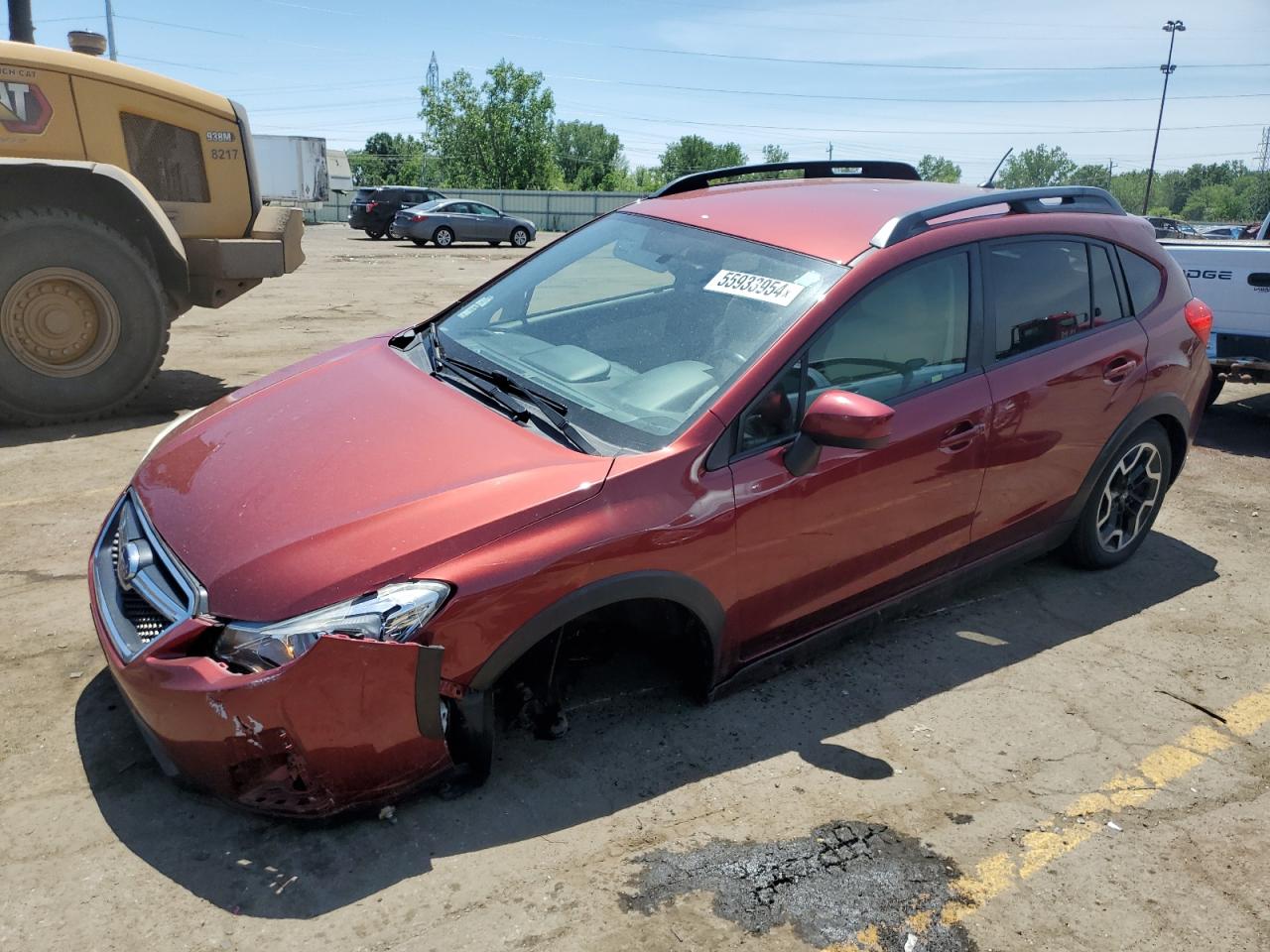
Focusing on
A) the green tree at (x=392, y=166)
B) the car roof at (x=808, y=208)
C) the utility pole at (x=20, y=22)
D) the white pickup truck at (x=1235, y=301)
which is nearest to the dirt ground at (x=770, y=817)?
the car roof at (x=808, y=208)

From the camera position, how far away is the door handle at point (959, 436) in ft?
11.6

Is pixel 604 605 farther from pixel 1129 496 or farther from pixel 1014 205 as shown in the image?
pixel 1129 496

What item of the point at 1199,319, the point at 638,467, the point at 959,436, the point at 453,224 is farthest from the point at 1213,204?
the point at 638,467

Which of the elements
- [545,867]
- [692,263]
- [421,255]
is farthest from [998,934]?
[421,255]

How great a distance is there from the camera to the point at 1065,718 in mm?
3492

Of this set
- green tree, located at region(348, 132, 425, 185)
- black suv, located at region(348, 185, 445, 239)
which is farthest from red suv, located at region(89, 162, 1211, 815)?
green tree, located at region(348, 132, 425, 185)

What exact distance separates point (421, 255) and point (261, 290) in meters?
9.96

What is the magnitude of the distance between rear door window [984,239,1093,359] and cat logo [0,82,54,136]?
6194 mm

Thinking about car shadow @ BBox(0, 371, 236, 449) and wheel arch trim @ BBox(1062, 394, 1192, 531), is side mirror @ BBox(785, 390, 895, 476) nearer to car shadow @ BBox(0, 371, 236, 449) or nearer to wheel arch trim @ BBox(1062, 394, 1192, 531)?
wheel arch trim @ BBox(1062, 394, 1192, 531)

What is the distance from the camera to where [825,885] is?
2.60m

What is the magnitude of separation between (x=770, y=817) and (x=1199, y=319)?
334 centimetres

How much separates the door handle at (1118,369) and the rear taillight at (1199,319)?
0.56 m

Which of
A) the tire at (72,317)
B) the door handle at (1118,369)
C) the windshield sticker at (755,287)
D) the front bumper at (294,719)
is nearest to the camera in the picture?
the front bumper at (294,719)

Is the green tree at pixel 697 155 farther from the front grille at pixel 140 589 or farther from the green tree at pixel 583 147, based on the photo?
the front grille at pixel 140 589
